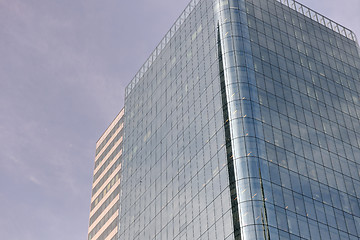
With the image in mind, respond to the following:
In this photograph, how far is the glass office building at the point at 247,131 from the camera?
3250 inches

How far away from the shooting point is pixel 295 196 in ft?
274

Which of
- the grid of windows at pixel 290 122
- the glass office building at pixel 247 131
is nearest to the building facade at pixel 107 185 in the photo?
the glass office building at pixel 247 131

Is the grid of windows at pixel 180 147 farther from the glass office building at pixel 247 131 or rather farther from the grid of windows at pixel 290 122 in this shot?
the grid of windows at pixel 290 122

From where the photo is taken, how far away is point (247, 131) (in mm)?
86000

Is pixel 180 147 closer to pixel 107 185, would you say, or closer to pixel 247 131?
pixel 247 131

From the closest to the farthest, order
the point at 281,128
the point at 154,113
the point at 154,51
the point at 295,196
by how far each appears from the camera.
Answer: the point at 295,196
the point at 281,128
the point at 154,113
the point at 154,51

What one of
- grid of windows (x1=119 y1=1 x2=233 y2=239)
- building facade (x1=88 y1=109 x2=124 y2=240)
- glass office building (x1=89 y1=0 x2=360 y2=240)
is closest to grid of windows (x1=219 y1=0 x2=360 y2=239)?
glass office building (x1=89 y1=0 x2=360 y2=240)

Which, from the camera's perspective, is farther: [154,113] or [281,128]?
[154,113]

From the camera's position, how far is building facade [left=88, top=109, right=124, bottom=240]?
125 m

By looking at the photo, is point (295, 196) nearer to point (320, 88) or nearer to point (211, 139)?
point (211, 139)

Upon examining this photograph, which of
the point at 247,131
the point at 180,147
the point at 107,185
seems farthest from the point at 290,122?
the point at 107,185

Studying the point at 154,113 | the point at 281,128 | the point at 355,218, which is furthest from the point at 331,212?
the point at 154,113

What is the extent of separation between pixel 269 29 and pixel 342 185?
31225 millimetres

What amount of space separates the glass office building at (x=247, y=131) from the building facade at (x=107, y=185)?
20.3 feet
